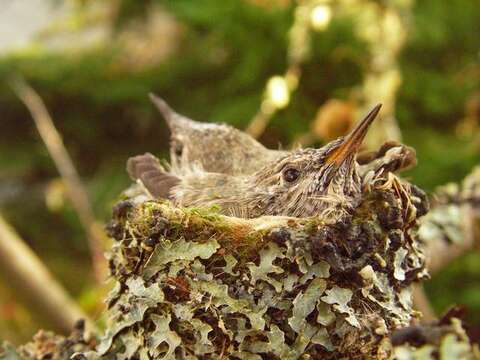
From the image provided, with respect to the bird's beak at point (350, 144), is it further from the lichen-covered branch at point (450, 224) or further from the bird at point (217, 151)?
the lichen-covered branch at point (450, 224)

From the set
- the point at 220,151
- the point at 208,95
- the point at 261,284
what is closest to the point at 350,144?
the point at 261,284

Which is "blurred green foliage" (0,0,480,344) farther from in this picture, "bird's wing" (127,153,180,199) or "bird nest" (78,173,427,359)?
"bird nest" (78,173,427,359)

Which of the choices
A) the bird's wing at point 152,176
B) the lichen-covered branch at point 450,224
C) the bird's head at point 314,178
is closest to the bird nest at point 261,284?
the bird's head at point 314,178

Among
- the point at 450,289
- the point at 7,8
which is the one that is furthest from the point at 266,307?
the point at 7,8

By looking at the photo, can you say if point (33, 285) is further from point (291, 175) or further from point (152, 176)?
point (291, 175)

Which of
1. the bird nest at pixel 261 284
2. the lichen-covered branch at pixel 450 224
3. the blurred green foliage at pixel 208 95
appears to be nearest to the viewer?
the bird nest at pixel 261 284

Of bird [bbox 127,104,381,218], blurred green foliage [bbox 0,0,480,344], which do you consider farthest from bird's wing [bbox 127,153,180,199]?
blurred green foliage [bbox 0,0,480,344]
